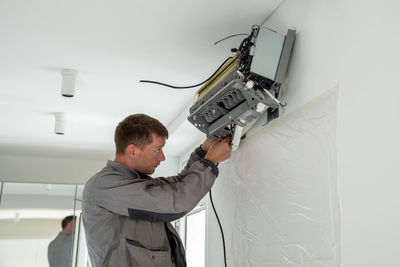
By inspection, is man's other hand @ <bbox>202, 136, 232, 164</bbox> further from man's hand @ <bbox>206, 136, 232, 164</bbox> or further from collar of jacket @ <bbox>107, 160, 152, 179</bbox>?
collar of jacket @ <bbox>107, 160, 152, 179</bbox>

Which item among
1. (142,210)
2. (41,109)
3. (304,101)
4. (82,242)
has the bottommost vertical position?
(82,242)

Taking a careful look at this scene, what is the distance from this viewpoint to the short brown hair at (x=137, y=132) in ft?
5.27

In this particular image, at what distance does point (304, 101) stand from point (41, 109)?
207 centimetres

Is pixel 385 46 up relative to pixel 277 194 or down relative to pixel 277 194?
up

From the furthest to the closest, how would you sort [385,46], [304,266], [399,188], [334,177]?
[304,266], [334,177], [385,46], [399,188]

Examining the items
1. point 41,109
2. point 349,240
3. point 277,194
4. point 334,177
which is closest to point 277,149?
point 277,194

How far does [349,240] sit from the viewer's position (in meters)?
1.03

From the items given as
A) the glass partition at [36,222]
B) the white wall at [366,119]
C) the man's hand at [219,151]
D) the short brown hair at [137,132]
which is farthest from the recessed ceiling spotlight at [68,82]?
the glass partition at [36,222]

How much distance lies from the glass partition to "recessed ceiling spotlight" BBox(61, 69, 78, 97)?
197cm

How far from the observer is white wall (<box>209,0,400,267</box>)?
3.05ft

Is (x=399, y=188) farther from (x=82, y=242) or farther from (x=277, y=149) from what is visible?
(x=82, y=242)

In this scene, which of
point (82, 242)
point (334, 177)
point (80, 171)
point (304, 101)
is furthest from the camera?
point (80, 171)

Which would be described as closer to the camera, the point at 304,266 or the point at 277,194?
the point at 304,266

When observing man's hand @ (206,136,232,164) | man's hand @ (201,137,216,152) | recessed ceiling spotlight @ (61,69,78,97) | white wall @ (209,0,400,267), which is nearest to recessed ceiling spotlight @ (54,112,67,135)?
recessed ceiling spotlight @ (61,69,78,97)
